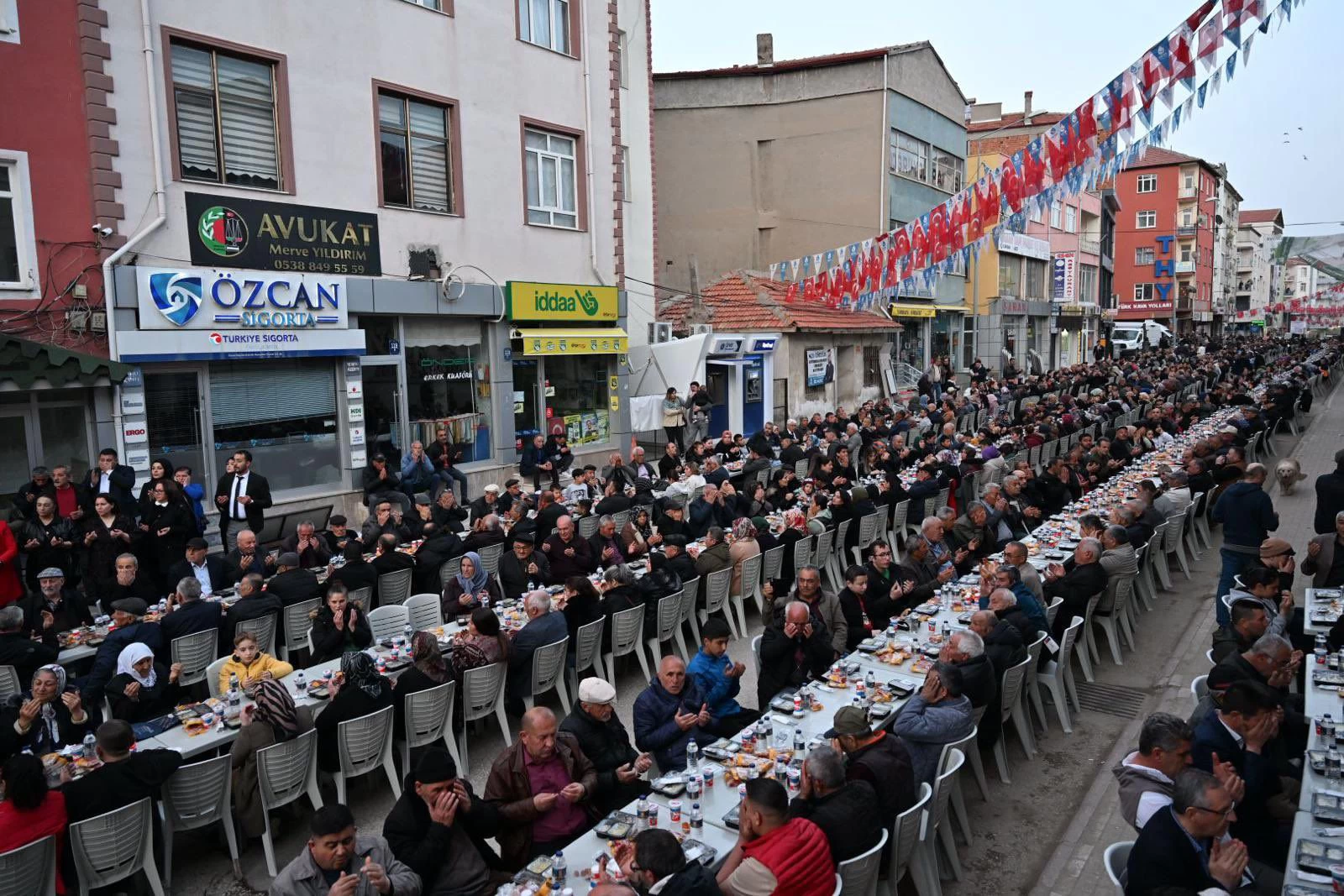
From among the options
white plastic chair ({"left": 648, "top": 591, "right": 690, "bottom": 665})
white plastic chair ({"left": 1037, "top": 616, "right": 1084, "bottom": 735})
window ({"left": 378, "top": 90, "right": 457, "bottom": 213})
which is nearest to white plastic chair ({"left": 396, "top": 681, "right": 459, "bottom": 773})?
white plastic chair ({"left": 648, "top": 591, "right": 690, "bottom": 665})

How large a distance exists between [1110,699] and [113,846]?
800cm

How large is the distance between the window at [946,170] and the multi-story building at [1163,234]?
146 feet

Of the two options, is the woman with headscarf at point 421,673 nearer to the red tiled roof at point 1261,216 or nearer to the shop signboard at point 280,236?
the shop signboard at point 280,236

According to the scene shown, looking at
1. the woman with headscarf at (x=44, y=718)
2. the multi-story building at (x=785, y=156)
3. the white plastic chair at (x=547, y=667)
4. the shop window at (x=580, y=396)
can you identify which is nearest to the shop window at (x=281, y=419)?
the shop window at (x=580, y=396)

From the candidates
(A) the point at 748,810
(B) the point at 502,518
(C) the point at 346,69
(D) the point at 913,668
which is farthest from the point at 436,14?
(A) the point at 748,810

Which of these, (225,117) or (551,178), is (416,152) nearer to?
(551,178)

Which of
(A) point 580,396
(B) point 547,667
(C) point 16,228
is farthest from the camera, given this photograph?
(A) point 580,396

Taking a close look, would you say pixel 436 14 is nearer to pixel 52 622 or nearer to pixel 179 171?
pixel 179 171

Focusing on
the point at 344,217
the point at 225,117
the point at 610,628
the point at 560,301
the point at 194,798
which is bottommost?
the point at 194,798

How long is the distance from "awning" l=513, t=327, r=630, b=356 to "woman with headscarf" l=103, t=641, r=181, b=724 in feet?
36.8

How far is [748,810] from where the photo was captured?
4.43 m

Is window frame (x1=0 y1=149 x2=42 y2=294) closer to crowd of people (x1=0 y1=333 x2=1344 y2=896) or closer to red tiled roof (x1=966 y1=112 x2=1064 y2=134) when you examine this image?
crowd of people (x1=0 y1=333 x2=1344 y2=896)

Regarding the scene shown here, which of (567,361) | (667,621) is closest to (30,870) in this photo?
(667,621)

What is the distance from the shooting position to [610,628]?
28.2ft
